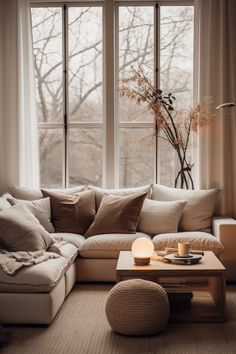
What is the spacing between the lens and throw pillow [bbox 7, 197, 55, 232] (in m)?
5.40

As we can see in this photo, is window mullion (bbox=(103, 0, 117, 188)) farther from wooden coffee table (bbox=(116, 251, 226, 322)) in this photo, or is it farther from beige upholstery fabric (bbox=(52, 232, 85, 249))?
wooden coffee table (bbox=(116, 251, 226, 322))

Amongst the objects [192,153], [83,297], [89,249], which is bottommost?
[83,297]

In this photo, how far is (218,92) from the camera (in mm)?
6066

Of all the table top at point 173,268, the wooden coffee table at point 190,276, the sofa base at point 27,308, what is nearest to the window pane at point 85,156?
the wooden coffee table at point 190,276

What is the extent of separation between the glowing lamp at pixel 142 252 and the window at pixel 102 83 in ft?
7.55

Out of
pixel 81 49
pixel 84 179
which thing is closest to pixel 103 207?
pixel 84 179

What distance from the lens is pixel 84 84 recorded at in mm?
6402

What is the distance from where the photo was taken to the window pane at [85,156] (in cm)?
642

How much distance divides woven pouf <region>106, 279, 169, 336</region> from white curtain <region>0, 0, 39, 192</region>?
9.73ft

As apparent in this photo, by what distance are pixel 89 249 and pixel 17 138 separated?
1.84 metres

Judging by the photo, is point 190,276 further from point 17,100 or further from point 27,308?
point 17,100

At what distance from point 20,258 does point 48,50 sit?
317cm

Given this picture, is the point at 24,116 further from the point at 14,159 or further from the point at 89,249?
the point at 89,249

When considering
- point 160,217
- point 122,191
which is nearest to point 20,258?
point 160,217
